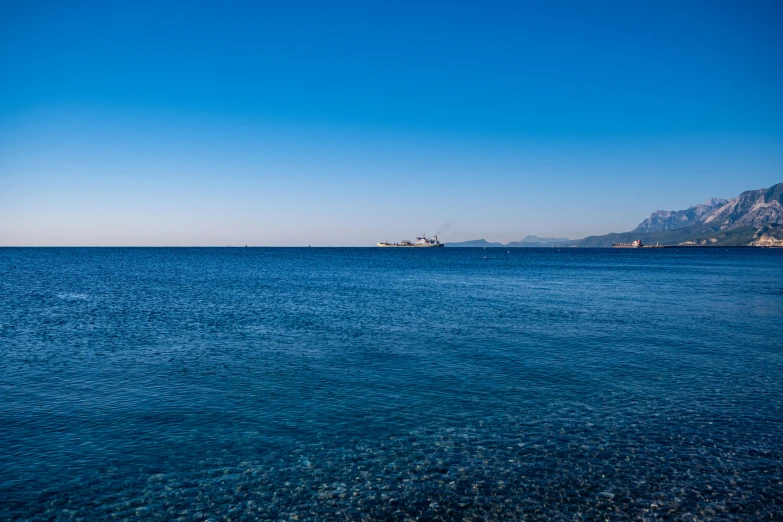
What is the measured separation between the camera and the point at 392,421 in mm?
19797

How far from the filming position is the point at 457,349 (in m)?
32.9

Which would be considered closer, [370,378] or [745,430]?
[745,430]

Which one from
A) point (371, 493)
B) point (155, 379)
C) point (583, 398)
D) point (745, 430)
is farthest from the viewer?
point (155, 379)

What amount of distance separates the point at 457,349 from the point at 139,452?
2123 centimetres

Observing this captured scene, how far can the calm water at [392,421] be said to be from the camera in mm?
13992

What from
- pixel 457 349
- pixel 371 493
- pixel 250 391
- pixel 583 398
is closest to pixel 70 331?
pixel 250 391

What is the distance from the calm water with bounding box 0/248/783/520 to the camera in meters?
14.0

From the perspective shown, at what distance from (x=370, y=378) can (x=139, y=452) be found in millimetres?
12022

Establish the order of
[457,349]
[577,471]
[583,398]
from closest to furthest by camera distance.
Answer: [577,471]
[583,398]
[457,349]

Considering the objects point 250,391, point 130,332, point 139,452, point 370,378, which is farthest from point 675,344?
point 130,332

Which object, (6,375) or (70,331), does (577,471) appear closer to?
(6,375)

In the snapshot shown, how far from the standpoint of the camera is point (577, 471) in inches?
613

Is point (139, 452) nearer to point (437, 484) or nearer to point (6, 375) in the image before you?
point (437, 484)

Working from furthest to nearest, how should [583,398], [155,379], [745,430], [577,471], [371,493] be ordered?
1. [155,379]
2. [583,398]
3. [745,430]
4. [577,471]
5. [371,493]
